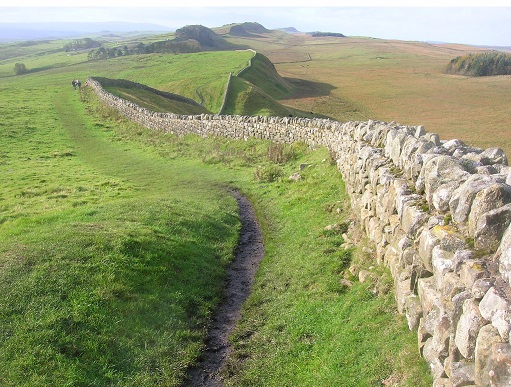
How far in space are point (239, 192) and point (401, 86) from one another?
3042 inches

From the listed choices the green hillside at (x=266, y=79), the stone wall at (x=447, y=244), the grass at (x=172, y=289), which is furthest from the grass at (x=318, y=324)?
the green hillside at (x=266, y=79)

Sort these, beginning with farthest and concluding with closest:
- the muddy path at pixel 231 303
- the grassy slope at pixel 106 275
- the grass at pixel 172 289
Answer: the muddy path at pixel 231 303
the grassy slope at pixel 106 275
the grass at pixel 172 289

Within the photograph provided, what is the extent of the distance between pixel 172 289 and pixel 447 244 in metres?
8.23

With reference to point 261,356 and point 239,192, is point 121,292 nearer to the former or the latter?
point 261,356

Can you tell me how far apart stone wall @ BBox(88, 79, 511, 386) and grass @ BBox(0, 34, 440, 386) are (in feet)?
2.78

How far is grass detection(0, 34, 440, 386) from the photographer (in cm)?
968

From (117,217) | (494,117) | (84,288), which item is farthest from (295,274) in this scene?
(494,117)

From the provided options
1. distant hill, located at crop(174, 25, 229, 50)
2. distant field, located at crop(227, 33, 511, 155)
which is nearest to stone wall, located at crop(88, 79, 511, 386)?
distant field, located at crop(227, 33, 511, 155)

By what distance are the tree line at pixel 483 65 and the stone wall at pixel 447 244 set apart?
108 meters

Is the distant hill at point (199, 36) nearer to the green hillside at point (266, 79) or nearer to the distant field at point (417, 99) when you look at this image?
the distant field at point (417, 99)

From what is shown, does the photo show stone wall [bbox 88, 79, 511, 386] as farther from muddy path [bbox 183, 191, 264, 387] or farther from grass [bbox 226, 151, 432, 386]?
muddy path [bbox 183, 191, 264, 387]

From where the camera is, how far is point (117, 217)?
17.2 m

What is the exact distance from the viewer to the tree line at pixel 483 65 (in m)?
106

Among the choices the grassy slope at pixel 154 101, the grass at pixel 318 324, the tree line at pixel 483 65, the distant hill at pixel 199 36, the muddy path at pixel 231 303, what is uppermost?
the distant hill at pixel 199 36
